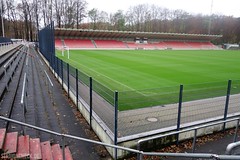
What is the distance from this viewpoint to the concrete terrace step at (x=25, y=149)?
4414mm

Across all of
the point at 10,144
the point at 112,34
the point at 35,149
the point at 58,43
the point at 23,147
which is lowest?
the point at 35,149

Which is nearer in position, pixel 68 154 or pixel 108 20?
pixel 68 154

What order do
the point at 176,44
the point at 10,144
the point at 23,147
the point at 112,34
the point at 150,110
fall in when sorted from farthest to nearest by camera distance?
the point at 176,44 → the point at 112,34 → the point at 150,110 → the point at 23,147 → the point at 10,144

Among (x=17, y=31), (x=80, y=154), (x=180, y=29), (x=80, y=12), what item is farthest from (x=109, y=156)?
(x=180, y=29)

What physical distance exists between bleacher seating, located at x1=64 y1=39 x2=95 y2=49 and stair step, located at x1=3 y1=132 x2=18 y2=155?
4795cm

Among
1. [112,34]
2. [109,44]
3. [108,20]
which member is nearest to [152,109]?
[109,44]

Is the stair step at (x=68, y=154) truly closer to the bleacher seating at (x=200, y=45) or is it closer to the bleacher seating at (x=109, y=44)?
the bleacher seating at (x=109, y=44)

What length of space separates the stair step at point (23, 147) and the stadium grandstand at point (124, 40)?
146ft

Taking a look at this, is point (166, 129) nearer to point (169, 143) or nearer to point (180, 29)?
point (169, 143)

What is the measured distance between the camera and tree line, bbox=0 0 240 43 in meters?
63.7

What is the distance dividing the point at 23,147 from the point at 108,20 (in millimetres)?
87199

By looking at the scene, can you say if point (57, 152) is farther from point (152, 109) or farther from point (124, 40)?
point (124, 40)

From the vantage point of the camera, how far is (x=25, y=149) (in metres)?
4.84

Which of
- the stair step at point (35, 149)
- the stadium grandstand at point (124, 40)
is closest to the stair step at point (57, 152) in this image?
the stair step at point (35, 149)
